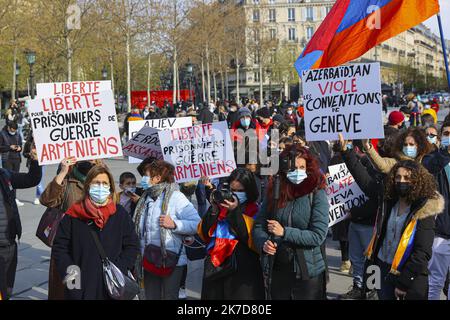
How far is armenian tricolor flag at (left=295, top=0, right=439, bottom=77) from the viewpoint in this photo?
8273 millimetres

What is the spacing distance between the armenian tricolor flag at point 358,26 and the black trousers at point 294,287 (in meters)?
4.08

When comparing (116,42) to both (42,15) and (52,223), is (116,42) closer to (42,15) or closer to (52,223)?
(42,15)

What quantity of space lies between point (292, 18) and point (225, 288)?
98.7 m

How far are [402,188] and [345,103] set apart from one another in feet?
5.41

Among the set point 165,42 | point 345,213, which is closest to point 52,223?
point 345,213

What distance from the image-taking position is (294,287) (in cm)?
468

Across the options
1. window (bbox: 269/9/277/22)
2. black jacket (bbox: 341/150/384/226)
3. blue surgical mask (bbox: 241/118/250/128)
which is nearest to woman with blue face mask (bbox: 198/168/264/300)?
black jacket (bbox: 341/150/384/226)

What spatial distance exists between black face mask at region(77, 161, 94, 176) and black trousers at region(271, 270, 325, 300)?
2.27 meters

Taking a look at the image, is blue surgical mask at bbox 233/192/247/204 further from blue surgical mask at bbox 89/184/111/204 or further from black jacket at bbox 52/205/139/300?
blue surgical mask at bbox 89/184/111/204

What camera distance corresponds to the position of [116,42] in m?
37.2

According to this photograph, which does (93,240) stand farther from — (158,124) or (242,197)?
(158,124)

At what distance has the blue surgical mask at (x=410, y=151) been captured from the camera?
5.94 m

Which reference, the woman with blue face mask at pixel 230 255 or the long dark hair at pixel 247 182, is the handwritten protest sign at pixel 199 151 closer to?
the long dark hair at pixel 247 182

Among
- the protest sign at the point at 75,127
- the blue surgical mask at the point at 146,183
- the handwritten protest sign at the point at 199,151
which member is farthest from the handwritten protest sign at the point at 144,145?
the blue surgical mask at the point at 146,183
